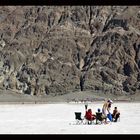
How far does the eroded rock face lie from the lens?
80.7 metres

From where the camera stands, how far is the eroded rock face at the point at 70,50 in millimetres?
80688

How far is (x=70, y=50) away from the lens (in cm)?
8650

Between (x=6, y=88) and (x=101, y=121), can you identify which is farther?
(x=6, y=88)

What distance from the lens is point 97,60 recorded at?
8419 centimetres

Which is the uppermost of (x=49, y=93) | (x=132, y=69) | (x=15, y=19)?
(x=15, y=19)

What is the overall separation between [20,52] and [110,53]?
64.6 feet

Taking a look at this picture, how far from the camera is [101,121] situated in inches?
565
